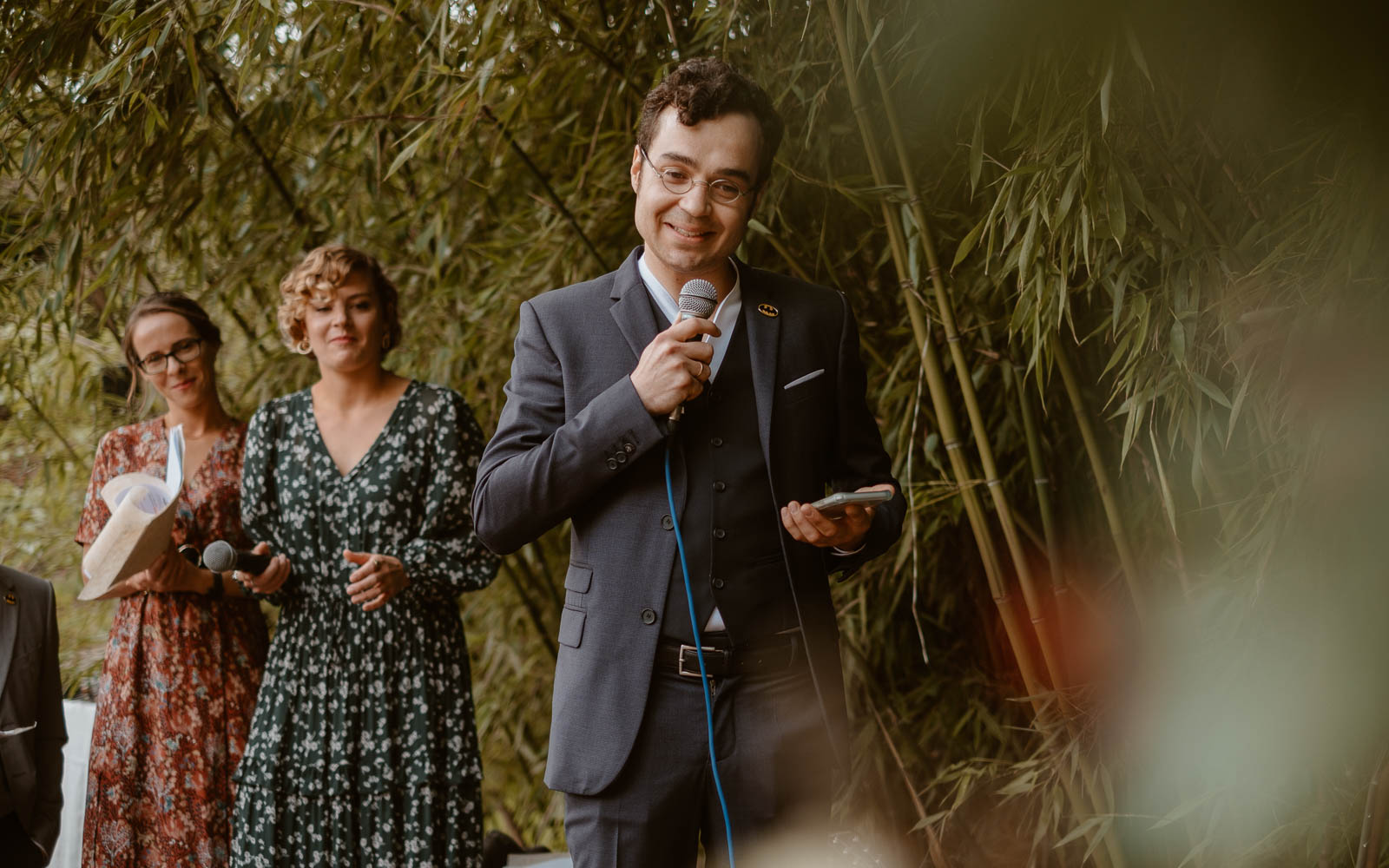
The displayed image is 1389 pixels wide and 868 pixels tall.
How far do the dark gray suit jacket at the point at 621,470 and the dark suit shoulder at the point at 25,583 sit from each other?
1279 millimetres

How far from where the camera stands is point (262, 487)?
93.7 inches

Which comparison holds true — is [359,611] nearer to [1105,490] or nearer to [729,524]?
[729,524]

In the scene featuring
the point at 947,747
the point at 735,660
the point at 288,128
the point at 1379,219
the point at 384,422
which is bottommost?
the point at 947,747

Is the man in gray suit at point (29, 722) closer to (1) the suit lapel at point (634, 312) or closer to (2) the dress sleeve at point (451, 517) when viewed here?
(2) the dress sleeve at point (451, 517)

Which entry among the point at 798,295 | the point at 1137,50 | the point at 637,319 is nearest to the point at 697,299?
the point at 637,319

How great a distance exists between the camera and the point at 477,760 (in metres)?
2.34

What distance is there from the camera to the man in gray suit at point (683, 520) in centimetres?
139

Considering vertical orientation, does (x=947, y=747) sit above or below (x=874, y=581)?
below

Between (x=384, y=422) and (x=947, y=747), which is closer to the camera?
(x=384, y=422)

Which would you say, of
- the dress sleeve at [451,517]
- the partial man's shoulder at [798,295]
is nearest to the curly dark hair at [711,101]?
the partial man's shoulder at [798,295]

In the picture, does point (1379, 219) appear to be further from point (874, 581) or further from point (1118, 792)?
point (874, 581)

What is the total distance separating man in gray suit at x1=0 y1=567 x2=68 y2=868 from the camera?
2148mm

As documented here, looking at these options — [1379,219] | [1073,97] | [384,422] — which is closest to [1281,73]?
[1379,219]

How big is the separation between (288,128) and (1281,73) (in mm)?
2310
